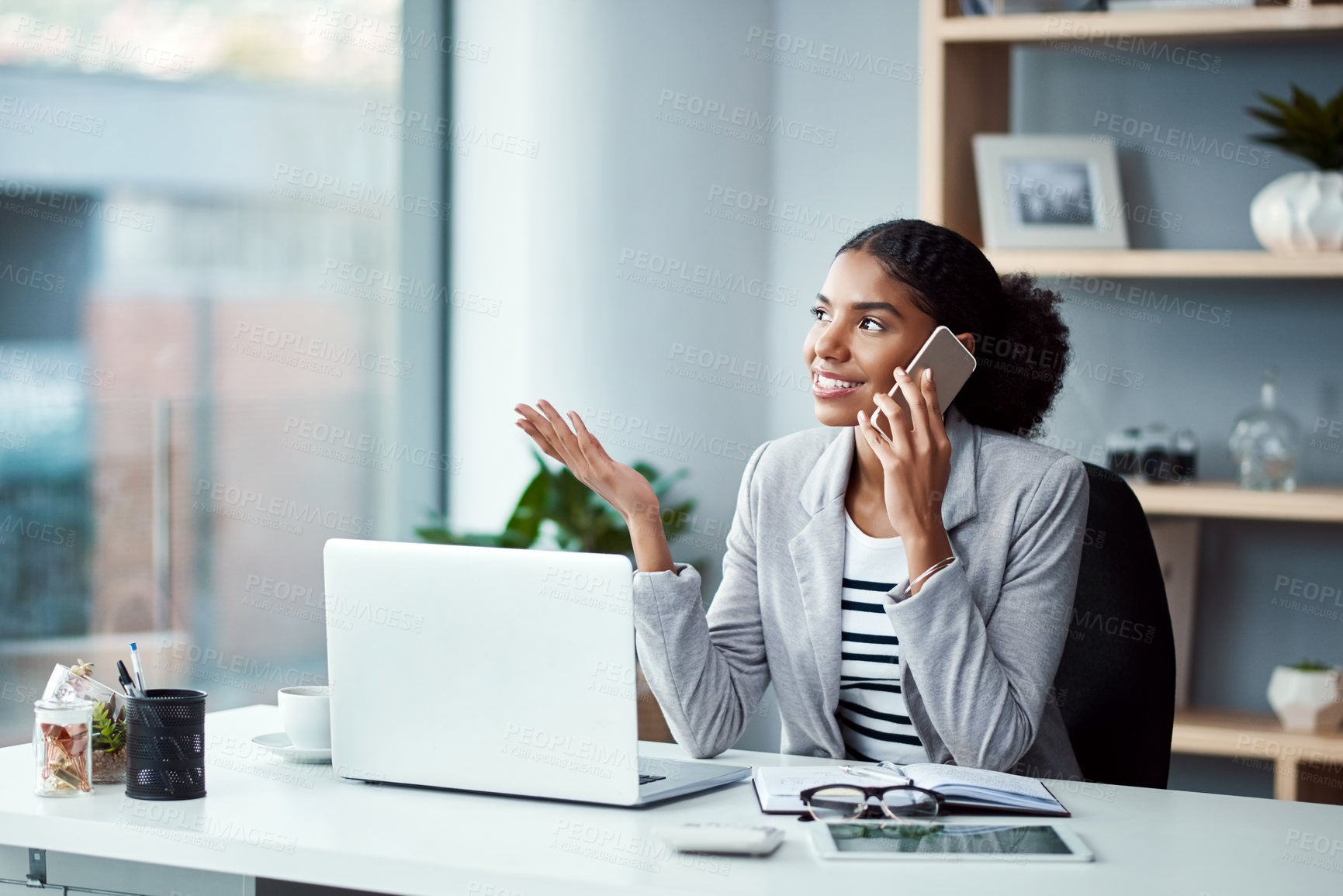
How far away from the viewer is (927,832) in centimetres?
125

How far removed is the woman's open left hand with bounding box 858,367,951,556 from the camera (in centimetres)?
160

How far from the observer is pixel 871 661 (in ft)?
5.75

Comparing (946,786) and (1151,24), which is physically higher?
(1151,24)

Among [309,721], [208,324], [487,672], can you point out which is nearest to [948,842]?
[487,672]

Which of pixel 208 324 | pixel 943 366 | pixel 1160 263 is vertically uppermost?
pixel 1160 263

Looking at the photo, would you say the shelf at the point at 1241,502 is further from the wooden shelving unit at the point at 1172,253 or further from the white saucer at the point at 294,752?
the white saucer at the point at 294,752

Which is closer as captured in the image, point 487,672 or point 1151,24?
point 487,672

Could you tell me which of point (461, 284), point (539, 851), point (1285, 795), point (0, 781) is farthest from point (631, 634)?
point (461, 284)

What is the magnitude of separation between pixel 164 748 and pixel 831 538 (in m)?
Answer: 0.85

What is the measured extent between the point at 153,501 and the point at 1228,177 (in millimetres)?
2422

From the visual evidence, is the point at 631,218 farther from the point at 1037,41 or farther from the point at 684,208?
the point at 1037,41

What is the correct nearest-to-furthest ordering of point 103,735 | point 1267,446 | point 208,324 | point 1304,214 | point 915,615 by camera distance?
point 103,735, point 915,615, point 1304,214, point 1267,446, point 208,324

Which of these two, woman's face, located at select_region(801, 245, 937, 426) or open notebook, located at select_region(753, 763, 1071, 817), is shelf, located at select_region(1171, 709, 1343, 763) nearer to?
woman's face, located at select_region(801, 245, 937, 426)

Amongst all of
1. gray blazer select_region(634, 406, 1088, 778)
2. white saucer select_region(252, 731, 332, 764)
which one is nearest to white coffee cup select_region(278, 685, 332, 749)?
white saucer select_region(252, 731, 332, 764)
